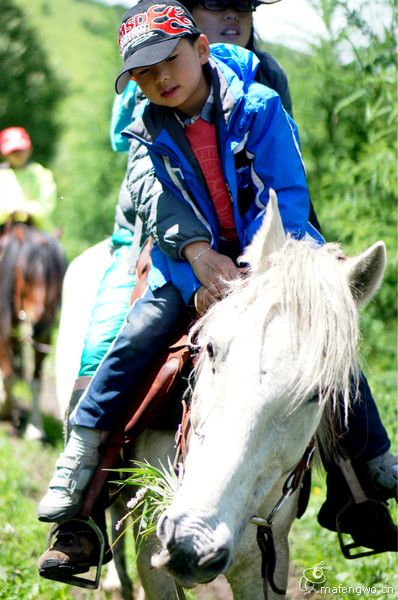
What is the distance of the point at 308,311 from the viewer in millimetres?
2779

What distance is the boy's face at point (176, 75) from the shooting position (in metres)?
3.38

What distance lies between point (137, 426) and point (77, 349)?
1.26 meters

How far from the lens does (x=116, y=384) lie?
357 centimetres

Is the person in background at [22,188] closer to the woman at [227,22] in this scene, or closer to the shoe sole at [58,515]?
the woman at [227,22]

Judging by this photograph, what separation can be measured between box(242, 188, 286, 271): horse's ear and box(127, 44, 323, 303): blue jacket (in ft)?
1.20

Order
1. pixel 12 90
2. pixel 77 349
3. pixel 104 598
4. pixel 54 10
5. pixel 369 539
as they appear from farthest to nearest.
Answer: pixel 54 10, pixel 12 90, pixel 104 598, pixel 77 349, pixel 369 539

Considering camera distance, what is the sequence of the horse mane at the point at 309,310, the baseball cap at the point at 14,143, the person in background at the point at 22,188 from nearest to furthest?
the horse mane at the point at 309,310 < the person in background at the point at 22,188 < the baseball cap at the point at 14,143

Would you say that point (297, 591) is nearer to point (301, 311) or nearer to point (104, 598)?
point (104, 598)

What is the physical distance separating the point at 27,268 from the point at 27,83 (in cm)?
2030

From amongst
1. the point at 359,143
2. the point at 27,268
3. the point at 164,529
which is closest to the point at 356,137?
the point at 359,143

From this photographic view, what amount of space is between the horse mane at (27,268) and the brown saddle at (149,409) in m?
5.15

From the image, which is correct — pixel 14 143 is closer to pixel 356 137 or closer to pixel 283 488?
pixel 356 137

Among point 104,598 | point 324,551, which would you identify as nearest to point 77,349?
point 104,598

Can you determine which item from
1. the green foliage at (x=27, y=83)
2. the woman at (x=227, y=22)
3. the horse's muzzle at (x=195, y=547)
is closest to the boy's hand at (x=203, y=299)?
the horse's muzzle at (x=195, y=547)
